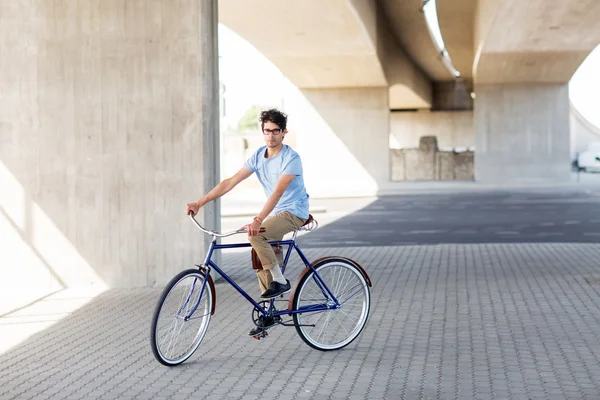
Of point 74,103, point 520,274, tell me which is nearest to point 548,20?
point 520,274

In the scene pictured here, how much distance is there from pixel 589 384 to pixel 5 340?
4429mm

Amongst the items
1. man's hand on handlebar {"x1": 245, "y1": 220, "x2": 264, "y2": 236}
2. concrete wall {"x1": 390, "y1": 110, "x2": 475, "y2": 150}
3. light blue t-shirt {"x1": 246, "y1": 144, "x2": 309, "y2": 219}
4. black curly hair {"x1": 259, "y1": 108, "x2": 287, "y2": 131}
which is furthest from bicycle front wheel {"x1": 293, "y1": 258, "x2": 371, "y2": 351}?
concrete wall {"x1": 390, "y1": 110, "x2": 475, "y2": 150}

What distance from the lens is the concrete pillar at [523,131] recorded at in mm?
40312

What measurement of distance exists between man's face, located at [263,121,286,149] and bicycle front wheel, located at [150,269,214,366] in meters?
1.03

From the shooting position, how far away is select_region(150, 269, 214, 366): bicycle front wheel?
6.12m

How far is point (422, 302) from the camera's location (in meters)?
9.21

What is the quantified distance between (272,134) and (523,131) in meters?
35.3

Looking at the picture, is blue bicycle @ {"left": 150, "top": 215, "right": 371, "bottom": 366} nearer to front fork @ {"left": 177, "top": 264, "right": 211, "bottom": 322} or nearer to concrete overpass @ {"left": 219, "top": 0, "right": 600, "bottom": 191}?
front fork @ {"left": 177, "top": 264, "right": 211, "bottom": 322}

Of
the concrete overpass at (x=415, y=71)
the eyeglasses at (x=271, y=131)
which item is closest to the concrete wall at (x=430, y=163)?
the concrete overpass at (x=415, y=71)

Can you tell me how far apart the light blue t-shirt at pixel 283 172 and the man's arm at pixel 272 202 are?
2.7 inches

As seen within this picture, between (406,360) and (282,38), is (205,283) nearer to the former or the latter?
(406,360)

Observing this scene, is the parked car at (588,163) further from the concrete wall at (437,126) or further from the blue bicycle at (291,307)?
the blue bicycle at (291,307)

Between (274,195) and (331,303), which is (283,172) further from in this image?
(331,303)

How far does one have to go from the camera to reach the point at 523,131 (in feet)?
133
